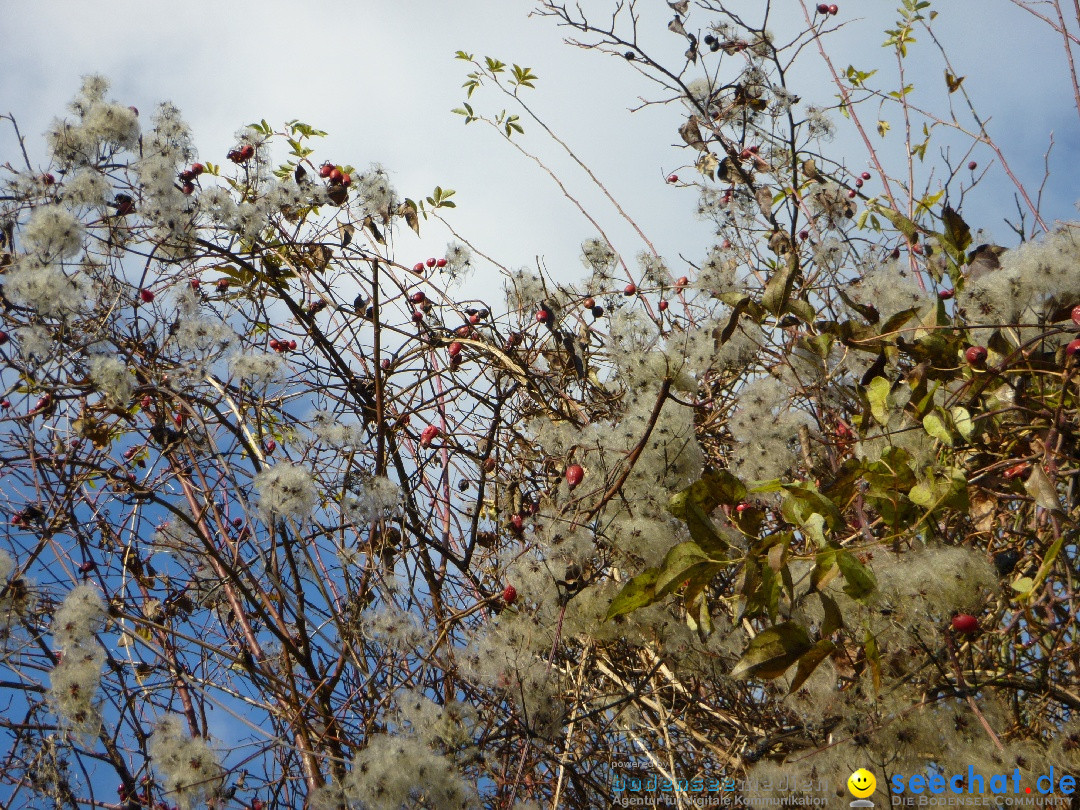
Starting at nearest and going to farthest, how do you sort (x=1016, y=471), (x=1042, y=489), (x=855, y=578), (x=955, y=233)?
(x=855, y=578), (x=1042, y=489), (x=1016, y=471), (x=955, y=233)

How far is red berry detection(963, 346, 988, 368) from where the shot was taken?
1.60 m

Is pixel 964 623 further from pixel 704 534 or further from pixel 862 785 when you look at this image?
pixel 704 534

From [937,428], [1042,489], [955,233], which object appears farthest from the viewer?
[955,233]

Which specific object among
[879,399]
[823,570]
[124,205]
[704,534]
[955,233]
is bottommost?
[823,570]

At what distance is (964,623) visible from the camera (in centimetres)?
142

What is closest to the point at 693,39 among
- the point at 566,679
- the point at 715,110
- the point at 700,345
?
the point at 715,110

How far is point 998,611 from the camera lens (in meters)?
1.59

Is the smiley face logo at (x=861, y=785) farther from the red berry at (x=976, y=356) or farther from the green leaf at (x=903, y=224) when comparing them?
the green leaf at (x=903, y=224)

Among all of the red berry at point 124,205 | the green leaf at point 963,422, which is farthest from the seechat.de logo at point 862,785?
the red berry at point 124,205

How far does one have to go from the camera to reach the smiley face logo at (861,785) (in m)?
1.36

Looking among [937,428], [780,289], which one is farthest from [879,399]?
[780,289]

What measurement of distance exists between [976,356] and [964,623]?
0.48m

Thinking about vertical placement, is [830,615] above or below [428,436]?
below

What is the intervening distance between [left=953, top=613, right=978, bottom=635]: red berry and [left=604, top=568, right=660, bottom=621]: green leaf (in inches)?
18.8
